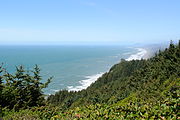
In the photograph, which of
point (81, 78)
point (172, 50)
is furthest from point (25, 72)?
point (81, 78)

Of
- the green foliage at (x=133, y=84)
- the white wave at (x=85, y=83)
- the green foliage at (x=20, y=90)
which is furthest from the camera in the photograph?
the white wave at (x=85, y=83)

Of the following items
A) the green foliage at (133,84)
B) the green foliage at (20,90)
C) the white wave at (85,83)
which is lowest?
the white wave at (85,83)

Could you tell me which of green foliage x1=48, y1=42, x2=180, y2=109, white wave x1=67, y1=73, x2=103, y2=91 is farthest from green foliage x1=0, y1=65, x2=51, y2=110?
white wave x1=67, y1=73, x2=103, y2=91

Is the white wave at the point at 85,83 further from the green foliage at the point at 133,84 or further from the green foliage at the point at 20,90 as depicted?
the green foliage at the point at 20,90

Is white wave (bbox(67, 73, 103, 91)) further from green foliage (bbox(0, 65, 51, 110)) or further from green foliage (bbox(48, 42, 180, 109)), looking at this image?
green foliage (bbox(0, 65, 51, 110))

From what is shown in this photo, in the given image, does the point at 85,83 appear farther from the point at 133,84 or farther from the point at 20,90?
the point at 20,90

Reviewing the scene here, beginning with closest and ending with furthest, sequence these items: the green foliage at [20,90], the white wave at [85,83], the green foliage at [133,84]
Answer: the green foliage at [20,90] < the green foliage at [133,84] < the white wave at [85,83]

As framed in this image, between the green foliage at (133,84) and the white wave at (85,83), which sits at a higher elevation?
the green foliage at (133,84)

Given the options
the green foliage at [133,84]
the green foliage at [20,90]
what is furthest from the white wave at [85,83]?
the green foliage at [20,90]

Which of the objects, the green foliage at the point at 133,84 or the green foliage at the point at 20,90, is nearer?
the green foliage at the point at 20,90
